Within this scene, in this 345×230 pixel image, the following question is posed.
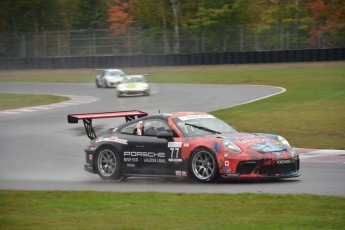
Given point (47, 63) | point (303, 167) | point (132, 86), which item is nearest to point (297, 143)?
point (303, 167)

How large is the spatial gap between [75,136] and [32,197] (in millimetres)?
9696

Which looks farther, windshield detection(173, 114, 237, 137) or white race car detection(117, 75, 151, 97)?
white race car detection(117, 75, 151, 97)

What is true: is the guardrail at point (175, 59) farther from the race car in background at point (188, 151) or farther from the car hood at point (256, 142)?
the car hood at point (256, 142)

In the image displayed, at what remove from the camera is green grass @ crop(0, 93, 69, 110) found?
106 feet

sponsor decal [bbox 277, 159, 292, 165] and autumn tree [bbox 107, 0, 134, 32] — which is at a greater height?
autumn tree [bbox 107, 0, 134, 32]

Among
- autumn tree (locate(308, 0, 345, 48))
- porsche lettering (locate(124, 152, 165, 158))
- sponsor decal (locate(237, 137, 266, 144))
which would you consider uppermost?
autumn tree (locate(308, 0, 345, 48))

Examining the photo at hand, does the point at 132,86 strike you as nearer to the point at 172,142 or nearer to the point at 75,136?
the point at 75,136

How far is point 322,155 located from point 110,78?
1112 inches

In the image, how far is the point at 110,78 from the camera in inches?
1658

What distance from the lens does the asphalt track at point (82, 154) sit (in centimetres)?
1108

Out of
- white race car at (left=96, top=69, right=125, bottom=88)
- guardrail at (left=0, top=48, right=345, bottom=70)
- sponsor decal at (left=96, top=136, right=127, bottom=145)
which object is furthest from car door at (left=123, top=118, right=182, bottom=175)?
guardrail at (left=0, top=48, right=345, bottom=70)

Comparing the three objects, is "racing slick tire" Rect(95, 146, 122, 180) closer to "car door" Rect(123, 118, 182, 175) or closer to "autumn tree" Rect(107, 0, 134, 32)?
"car door" Rect(123, 118, 182, 175)

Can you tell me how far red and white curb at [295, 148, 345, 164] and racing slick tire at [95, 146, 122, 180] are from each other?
151 inches

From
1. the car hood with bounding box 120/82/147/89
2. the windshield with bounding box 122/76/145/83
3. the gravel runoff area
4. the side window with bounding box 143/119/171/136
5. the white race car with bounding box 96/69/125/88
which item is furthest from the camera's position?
the gravel runoff area
